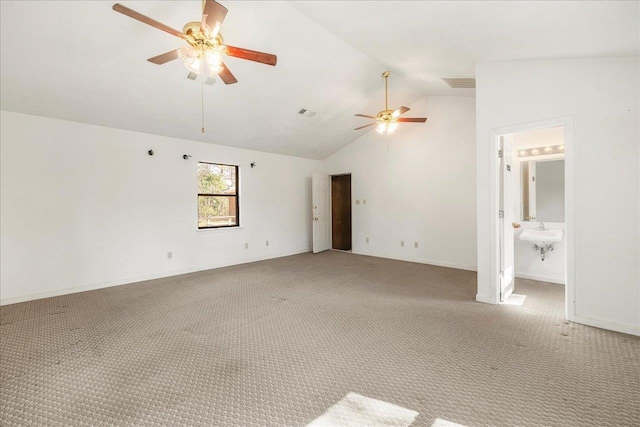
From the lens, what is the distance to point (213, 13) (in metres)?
2.06

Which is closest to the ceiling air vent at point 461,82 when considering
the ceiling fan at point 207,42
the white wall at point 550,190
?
the white wall at point 550,190

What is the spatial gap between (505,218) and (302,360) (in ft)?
10.4

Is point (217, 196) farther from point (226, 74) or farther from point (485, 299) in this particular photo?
point (485, 299)

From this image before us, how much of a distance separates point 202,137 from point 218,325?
3.78m

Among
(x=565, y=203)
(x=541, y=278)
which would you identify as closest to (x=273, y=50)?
(x=565, y=203)

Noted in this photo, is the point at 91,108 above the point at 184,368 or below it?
above

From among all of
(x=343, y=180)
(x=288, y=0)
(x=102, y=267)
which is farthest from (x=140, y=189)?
(x=343, y=180)

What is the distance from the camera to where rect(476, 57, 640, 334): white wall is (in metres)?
2.77

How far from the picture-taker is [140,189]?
16.2 feet

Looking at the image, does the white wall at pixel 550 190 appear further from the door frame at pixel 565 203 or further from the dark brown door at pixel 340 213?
the dark brown door at pixel 340 213

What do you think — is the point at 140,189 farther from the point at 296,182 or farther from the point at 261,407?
the point at 261,407

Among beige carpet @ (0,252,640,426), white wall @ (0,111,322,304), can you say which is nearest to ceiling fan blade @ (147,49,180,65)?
beige carpet @ (0,252,640,426)

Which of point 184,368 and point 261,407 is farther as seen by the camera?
point 184,368

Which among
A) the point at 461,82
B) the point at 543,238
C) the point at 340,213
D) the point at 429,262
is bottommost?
the point at 429,262
